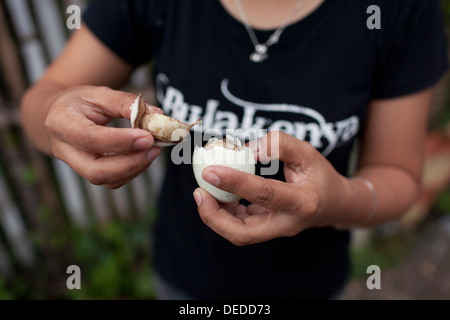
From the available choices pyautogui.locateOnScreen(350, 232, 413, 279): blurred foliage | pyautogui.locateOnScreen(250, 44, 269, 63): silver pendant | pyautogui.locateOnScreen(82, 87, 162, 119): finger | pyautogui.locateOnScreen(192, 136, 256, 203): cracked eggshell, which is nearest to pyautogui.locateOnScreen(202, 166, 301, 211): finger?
pyautogui.locateOnScreen(192, 136, 256, 203): cracked eggshell

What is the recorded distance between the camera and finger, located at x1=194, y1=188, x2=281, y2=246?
2.57ft

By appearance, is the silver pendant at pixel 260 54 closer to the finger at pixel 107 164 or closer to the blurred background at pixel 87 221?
the finger at pixel 107 164

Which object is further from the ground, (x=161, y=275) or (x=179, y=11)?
(x=179, y=11)

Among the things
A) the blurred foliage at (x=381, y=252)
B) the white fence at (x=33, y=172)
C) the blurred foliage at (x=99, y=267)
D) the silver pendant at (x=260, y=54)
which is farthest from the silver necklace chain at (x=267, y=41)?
the blurred foliage at (x=381, y=252)

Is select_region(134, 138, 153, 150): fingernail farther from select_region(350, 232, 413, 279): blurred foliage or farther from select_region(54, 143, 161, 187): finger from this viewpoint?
select_region(350, 232, 413, 279): blurred foliage

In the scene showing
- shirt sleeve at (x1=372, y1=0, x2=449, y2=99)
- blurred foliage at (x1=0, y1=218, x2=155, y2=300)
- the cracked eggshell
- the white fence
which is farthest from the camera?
blurred foliage at (x1=0, y1=218, x2=155, y2=300)

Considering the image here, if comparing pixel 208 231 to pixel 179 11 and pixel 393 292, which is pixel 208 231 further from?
pixel 393 292

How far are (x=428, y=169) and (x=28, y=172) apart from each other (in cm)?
258

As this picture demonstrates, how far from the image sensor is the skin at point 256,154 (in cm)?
75

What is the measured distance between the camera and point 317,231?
3.85 feet

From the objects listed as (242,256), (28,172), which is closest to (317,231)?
(242,256)

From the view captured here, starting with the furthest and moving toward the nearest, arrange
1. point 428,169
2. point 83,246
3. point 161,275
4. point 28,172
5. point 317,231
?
point 428,169
point 83,246
point 28,172
point 161,275
point 317,231

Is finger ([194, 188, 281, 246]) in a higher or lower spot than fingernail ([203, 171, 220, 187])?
Result: lower

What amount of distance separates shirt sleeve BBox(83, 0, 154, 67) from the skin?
0.11ft
